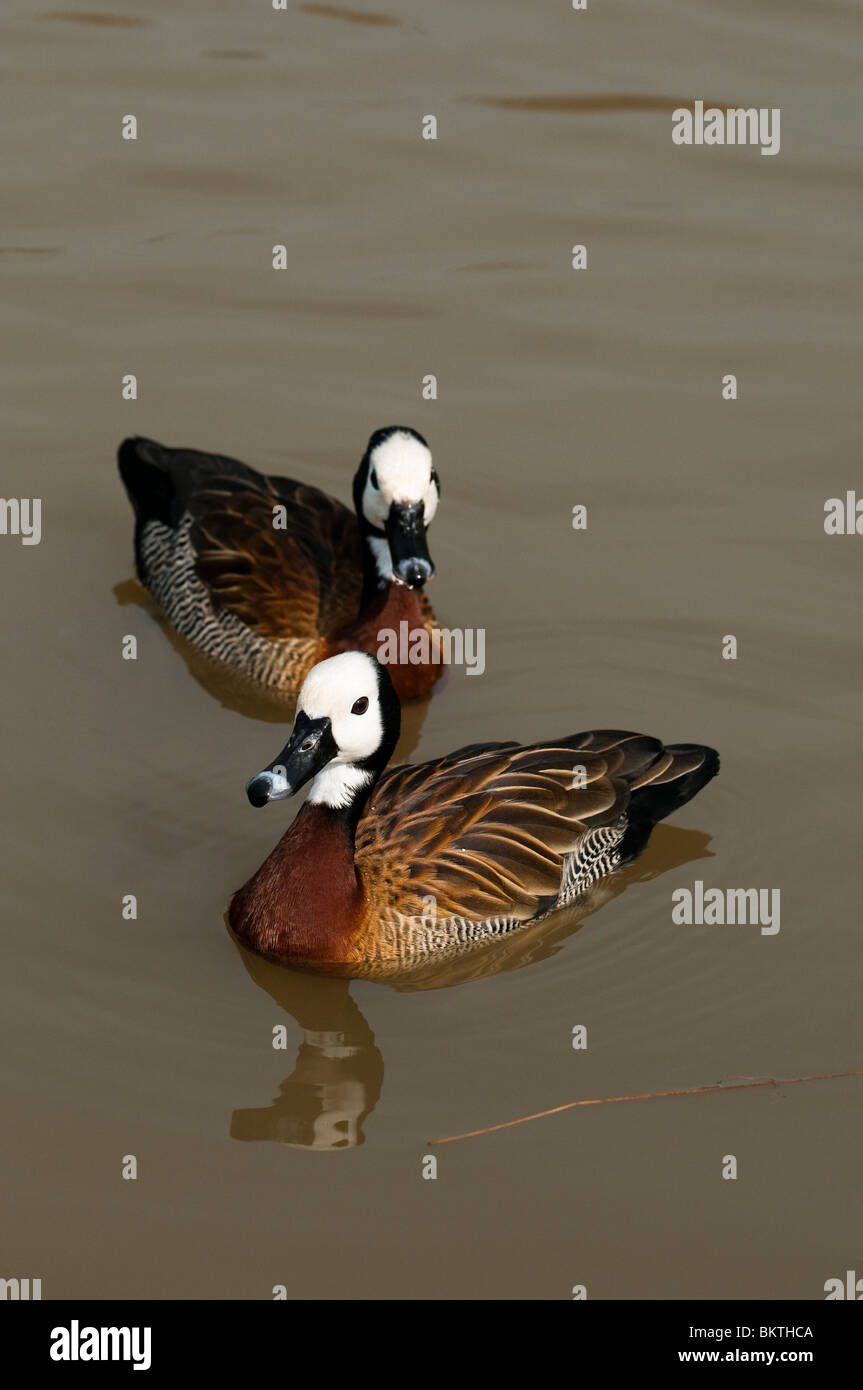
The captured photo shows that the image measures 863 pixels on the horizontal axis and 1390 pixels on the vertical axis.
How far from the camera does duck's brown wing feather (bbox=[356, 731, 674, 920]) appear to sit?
8.01 m

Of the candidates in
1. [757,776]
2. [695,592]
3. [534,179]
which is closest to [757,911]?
[757,776]

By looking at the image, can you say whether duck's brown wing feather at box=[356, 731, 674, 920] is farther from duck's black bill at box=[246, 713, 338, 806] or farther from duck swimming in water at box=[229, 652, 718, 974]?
duck's black bill at box=[246, 713, 338, 806]

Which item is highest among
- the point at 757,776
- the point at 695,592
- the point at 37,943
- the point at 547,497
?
the point at 547,497

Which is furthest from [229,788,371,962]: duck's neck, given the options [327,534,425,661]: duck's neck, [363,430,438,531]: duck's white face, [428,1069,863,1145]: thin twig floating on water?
[363,430,438,531]: duck's white face

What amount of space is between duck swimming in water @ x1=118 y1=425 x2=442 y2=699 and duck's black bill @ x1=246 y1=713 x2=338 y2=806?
1.91 metres

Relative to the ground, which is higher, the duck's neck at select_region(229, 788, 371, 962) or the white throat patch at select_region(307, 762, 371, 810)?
the white throat patch at select_region(307, 762, 371, 810)

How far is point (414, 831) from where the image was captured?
810 centimetres

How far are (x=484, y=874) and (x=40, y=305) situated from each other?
253 inches

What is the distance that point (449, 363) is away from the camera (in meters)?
12.4

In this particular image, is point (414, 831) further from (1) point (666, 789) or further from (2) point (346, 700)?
(1) point (666, 789)

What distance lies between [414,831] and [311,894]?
1.93 feet

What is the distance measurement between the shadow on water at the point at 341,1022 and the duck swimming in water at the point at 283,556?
1.82 meters

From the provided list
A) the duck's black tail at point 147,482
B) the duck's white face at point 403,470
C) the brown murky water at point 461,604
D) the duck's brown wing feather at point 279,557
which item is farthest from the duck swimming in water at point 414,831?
the duck's black tail at point 147,482

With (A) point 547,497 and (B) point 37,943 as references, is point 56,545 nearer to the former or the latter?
(A) point 547,497
